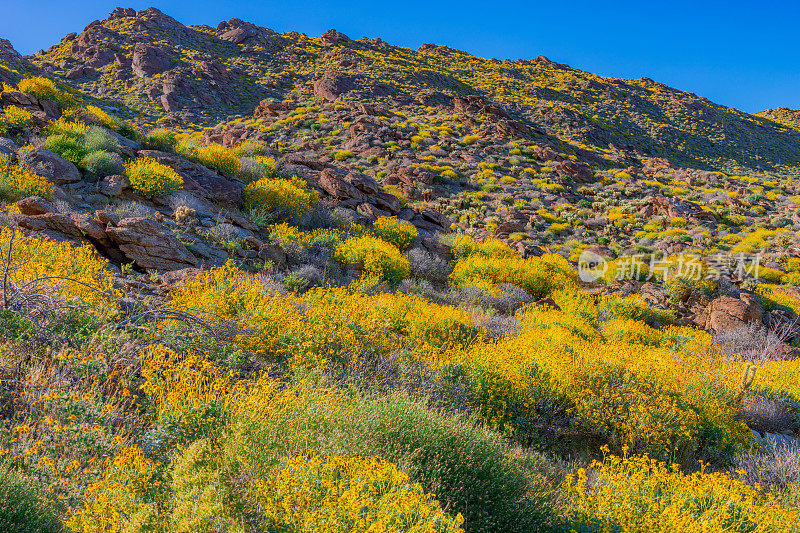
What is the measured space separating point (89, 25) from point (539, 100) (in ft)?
135

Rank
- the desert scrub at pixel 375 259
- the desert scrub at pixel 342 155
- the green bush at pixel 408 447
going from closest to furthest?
1. the green bush at pixel 408 447
2. the desert scrub at pixel 375 259
3. the desert scrub at pixel 342 155

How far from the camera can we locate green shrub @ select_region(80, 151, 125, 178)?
9.37m

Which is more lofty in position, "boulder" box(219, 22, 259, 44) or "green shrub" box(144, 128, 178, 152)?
"boulder" box(219, 22, 259, 44)

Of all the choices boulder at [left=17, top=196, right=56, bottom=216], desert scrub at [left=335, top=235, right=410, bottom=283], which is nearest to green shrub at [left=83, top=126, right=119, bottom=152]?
boulder at [left=17, top=196, right=56, bottom=216]

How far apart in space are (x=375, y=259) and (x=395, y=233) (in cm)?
249

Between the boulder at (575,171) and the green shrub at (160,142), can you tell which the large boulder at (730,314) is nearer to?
the boulder at (575,171)

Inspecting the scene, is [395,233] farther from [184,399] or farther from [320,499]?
[320,499]

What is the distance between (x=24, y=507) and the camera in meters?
2.31

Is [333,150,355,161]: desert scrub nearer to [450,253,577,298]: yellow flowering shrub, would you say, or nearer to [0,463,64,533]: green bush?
[450,253,577,298]: yellow flowering shrub

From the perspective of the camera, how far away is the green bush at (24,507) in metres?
2.23

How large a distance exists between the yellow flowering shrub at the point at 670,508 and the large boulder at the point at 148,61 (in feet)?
121

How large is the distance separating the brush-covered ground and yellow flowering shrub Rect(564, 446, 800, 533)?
2 centimetres

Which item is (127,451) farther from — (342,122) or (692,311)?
(342,122)

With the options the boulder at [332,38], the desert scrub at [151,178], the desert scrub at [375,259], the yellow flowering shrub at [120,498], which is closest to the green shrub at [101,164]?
the desert scrub at [151,178]
